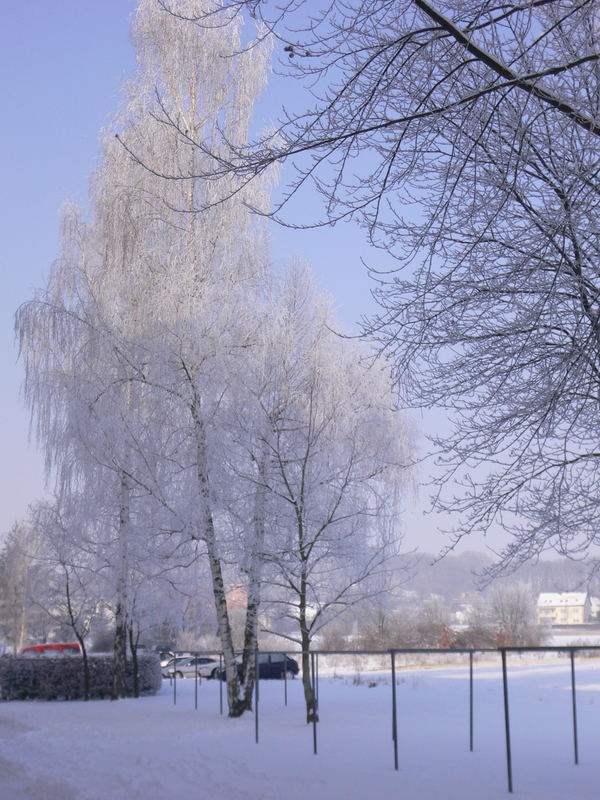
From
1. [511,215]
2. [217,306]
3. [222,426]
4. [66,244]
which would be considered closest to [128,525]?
[222,426]

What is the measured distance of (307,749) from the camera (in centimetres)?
1114

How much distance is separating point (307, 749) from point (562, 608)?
263ft

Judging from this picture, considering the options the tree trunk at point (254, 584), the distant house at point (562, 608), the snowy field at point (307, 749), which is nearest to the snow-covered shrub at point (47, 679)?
the snowy field at point (307, 749)

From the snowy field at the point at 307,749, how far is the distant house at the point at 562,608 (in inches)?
2291

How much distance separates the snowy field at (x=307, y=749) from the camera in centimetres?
839

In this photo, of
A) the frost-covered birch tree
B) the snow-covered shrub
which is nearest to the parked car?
the snow-covered shrub

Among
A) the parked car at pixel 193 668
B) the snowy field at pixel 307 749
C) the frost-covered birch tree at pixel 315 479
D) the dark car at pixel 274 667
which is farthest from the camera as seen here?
the parked car at pixel 193 668

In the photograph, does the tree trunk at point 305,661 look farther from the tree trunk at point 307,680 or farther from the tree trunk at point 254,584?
the tree trunk at point 254,584

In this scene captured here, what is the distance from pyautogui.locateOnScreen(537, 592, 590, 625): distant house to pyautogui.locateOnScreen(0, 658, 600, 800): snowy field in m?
58.2

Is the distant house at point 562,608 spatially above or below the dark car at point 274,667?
below

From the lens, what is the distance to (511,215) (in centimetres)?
677

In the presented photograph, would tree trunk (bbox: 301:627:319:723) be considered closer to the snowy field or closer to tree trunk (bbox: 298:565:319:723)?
tree trunk (bbox: 298:565:319:723)

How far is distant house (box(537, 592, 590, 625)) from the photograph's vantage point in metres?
75.6

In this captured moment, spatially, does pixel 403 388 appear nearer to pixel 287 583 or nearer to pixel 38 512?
pixel 287 583
